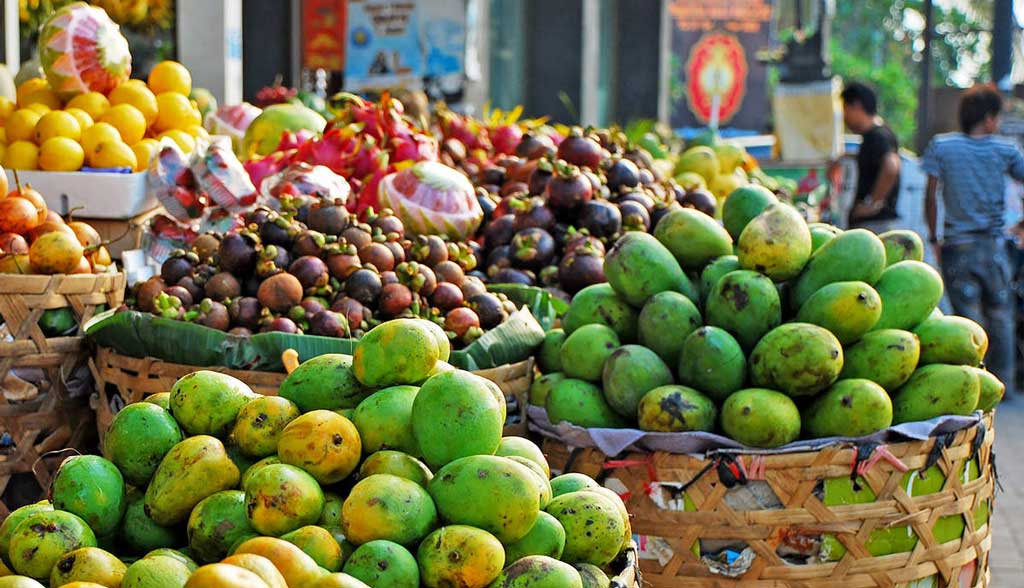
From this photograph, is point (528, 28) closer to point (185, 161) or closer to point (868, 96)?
point (868, 96)

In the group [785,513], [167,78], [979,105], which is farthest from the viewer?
[979,105]

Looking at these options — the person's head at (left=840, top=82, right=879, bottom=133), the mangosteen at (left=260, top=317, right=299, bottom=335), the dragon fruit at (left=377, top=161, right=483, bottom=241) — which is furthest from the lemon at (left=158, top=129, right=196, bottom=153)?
the person's head at (left=840, top=82, right=879, bottom=133)

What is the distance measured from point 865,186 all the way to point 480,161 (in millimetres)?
4339

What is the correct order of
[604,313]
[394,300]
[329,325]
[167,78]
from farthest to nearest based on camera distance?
[167,78]
[604,313]
[394,300]
[329,325]

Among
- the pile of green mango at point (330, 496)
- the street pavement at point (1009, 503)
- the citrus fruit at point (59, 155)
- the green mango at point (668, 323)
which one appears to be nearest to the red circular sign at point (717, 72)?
the street pavement at point (1009, 503)

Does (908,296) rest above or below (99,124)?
below

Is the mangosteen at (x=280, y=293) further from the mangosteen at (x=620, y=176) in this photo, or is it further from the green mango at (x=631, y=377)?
the mangosteen at (x=620, y=176)

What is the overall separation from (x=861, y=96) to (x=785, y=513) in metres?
5.99

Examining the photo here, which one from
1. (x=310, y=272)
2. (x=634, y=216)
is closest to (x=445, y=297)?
(x=310, y=272)

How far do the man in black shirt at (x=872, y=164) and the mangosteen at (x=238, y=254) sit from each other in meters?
5.84

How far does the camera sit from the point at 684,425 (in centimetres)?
235

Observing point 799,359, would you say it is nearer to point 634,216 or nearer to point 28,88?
point 634,216

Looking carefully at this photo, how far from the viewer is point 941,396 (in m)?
2.43

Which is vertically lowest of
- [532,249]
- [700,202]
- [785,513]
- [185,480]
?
[785,513]
